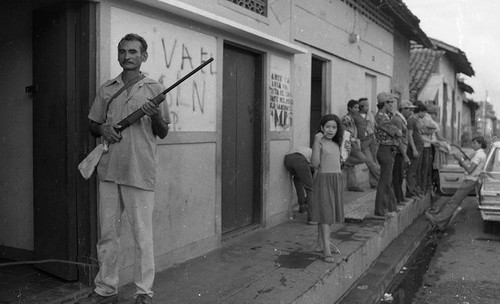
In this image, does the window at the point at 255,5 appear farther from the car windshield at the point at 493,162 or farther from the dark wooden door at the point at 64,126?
the car windshield at the point at 493,162

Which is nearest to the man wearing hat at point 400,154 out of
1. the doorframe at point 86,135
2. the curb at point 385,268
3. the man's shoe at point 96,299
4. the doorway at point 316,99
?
the curb at point 385,268

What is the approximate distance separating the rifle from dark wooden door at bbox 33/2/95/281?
0.40m

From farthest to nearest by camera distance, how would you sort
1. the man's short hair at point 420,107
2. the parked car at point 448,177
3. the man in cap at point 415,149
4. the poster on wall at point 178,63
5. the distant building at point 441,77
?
1. the distant building at point 441,77
2. the parked car at point 448,177
3. the man's short hair at point 420,107
4. the man in cap at point 415,149
5. the poster on wall at point 178,63

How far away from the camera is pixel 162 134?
3.73m

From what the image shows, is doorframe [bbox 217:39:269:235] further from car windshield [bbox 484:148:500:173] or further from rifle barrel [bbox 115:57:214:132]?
car windshield [bbox 484:148:500:173]

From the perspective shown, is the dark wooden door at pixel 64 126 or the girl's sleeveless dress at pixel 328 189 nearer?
the dark wooden door at pixel 64 126

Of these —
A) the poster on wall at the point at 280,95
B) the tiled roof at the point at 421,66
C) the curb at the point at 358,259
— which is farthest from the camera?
the tiled roof at the point at 421,66

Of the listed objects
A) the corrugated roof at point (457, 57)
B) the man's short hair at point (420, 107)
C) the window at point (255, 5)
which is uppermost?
the corrugated roof at point (457, 57)

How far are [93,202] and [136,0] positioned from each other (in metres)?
1.70

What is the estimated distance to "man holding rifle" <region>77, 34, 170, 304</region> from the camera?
3650mm

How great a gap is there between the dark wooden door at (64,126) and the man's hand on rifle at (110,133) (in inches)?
19.2

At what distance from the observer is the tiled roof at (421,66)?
1900cm

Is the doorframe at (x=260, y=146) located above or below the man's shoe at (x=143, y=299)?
above

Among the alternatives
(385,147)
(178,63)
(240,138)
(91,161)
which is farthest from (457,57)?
(91,161)
